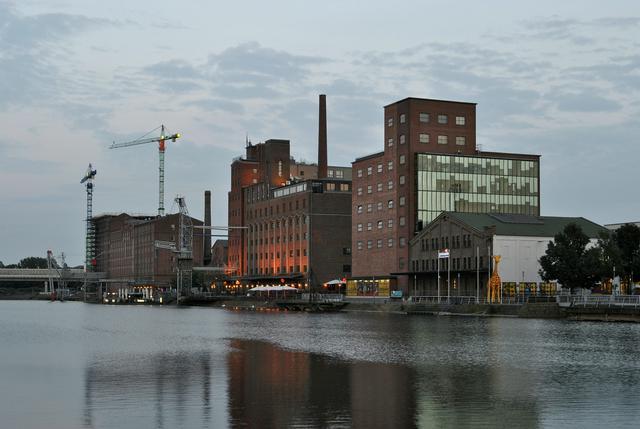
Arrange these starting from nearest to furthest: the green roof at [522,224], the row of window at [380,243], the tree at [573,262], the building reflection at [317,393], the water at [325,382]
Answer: the building reflection at [317,393], the water at [325,382], the tree at [573,262], the green roof at [522,224], the row of window at [380,243]

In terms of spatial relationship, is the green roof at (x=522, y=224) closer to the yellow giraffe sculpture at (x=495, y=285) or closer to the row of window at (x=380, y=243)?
the yellow giraffe sculpture at (x=495, y=285)

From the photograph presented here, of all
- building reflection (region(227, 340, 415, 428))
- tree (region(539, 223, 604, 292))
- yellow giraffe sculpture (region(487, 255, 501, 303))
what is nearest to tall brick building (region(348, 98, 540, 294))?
yellow giraffe sculpture (region(487, 255, 501, 303))

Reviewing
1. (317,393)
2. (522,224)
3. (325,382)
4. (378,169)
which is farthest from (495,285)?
(317,393)

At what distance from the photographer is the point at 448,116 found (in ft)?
535

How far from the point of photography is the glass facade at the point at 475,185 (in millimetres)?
158375

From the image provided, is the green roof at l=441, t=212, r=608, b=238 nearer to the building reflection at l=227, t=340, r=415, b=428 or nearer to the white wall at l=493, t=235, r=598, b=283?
the white wall at l=493, t=235, r=598, b=283

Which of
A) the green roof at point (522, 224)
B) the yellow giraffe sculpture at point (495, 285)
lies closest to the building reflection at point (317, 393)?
the yellow giraffe sculpture at point (495, 285)

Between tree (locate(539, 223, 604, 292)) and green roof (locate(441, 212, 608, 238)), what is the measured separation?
637 inches

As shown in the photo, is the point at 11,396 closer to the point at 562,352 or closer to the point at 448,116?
the point at 562,352

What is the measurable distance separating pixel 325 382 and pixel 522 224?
101 meters

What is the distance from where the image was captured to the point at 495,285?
11988cm

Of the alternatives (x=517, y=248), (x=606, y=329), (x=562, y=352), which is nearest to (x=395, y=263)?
(x=517, y=248)

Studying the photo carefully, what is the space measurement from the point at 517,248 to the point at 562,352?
248 feet

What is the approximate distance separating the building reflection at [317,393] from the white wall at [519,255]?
8068 cm
